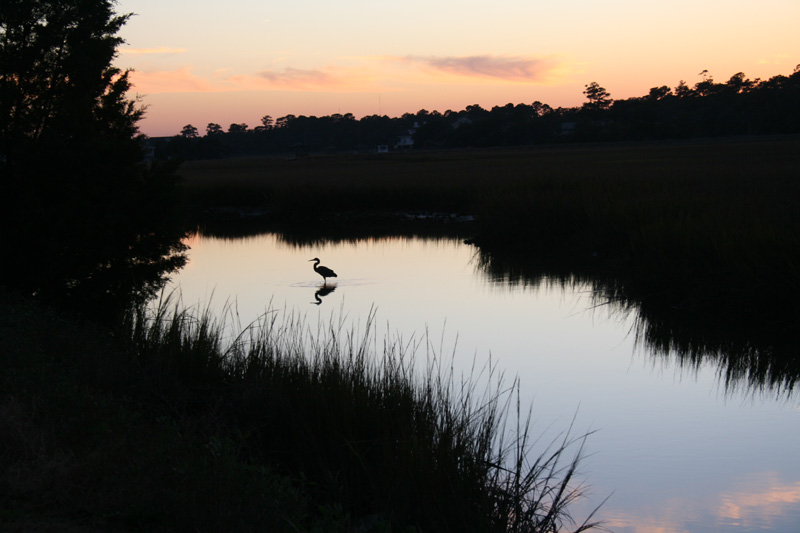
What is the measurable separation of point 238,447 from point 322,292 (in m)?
8.82

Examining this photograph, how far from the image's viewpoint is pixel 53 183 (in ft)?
33.1

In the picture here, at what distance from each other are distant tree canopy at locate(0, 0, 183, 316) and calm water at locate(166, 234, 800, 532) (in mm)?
1284

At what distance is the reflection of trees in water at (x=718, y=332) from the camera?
27.6 ft

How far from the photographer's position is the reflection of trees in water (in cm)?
841

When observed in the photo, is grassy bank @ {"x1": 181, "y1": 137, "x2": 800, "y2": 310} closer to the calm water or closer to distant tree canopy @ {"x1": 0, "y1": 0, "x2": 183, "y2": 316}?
the calm water

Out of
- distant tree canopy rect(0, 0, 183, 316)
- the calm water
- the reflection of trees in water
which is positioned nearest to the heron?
the calm water

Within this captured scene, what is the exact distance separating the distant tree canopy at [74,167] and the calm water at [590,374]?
4.21 ft

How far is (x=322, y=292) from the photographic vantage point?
1350 centimetres

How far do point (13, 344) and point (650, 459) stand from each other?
181 inches

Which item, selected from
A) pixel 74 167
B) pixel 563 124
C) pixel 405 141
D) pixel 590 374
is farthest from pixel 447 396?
pixel 405 141

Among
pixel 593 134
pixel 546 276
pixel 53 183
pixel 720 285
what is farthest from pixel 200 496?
pixel 593 134

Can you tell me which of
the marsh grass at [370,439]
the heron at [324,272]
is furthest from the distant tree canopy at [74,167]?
the heron at [324,272]

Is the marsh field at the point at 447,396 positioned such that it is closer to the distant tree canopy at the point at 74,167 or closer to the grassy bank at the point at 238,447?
the grassy bank at the point at 238,447

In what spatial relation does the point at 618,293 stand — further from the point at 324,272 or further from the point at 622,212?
the point at 324,272
